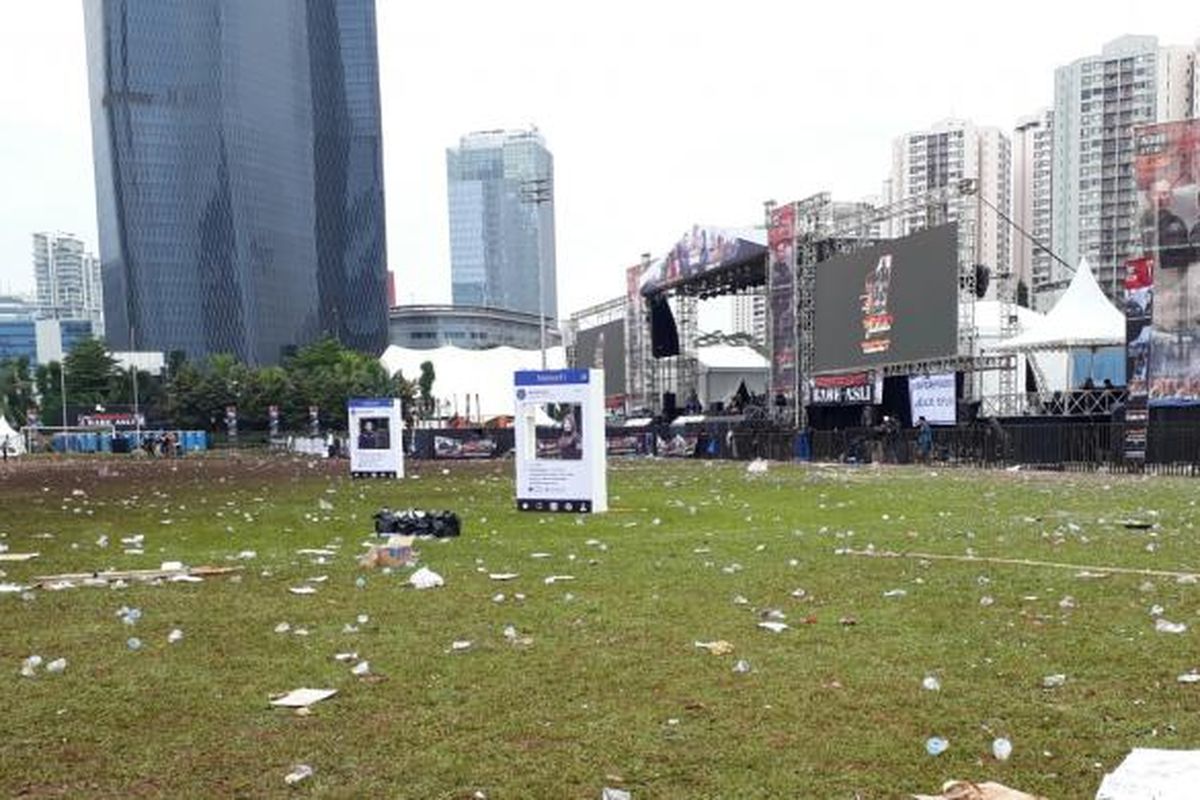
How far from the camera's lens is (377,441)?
28.6 m

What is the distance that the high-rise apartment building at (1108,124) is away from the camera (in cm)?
5712

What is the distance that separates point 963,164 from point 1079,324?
37.4 metres

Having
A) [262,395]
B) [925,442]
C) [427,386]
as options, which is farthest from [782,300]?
[262,395]

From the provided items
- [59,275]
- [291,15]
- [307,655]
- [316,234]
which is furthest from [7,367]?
[307,655]

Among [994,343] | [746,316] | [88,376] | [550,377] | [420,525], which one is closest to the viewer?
[420,525]

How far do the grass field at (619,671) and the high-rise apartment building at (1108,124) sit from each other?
Result: 54.4 m

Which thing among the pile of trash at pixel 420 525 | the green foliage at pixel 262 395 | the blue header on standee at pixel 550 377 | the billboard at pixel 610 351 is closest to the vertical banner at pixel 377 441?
the blue header on standee at pixel 550 377

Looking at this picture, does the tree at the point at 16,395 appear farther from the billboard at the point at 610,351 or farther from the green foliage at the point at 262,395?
the billboard at the point at 610,351

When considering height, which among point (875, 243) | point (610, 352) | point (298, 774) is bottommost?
point (298, 774)

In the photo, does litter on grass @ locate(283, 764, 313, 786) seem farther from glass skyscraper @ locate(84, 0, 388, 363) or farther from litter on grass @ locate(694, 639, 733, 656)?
glass skyscraper @ locate(84, 0, 388, 363)

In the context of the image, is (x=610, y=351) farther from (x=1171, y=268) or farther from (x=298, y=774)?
(x=298, y=774)

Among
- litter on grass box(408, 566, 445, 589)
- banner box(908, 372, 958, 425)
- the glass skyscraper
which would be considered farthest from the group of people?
the glass skyscraper

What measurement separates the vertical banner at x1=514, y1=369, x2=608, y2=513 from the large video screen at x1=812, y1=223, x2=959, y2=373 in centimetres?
1772

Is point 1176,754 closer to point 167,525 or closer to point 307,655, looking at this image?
point 307,655
